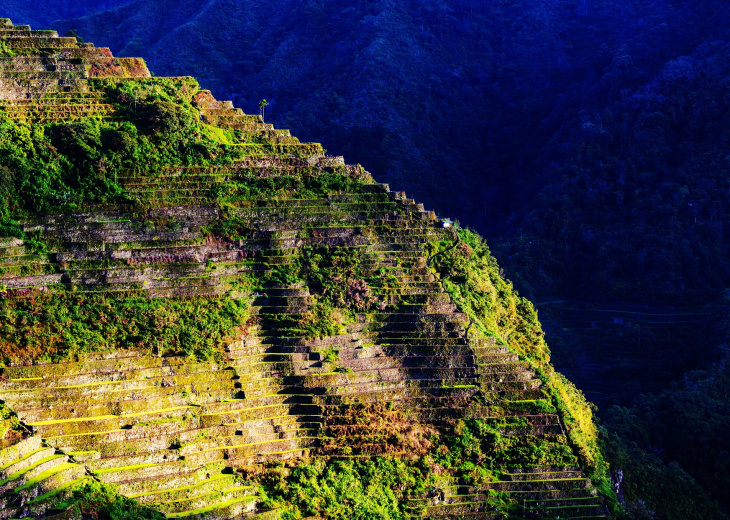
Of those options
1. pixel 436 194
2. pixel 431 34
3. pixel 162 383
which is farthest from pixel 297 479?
pixel 431 34

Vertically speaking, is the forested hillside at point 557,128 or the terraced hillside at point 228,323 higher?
the forested hillside at point 557,128

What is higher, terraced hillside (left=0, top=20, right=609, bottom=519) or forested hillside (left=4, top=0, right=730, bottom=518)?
forested hillside (left=4, top=0, right=730, bottom=518)

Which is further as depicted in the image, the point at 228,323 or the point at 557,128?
the point at 557,128

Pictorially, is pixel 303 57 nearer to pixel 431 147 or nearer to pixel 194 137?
pixel 431 147

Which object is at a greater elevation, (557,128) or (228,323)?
(557,128)

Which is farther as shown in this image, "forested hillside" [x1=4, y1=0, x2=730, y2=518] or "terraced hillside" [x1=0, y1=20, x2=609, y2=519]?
"forested hillside" [x1=4, y1=0, x2=730, y2=518]
